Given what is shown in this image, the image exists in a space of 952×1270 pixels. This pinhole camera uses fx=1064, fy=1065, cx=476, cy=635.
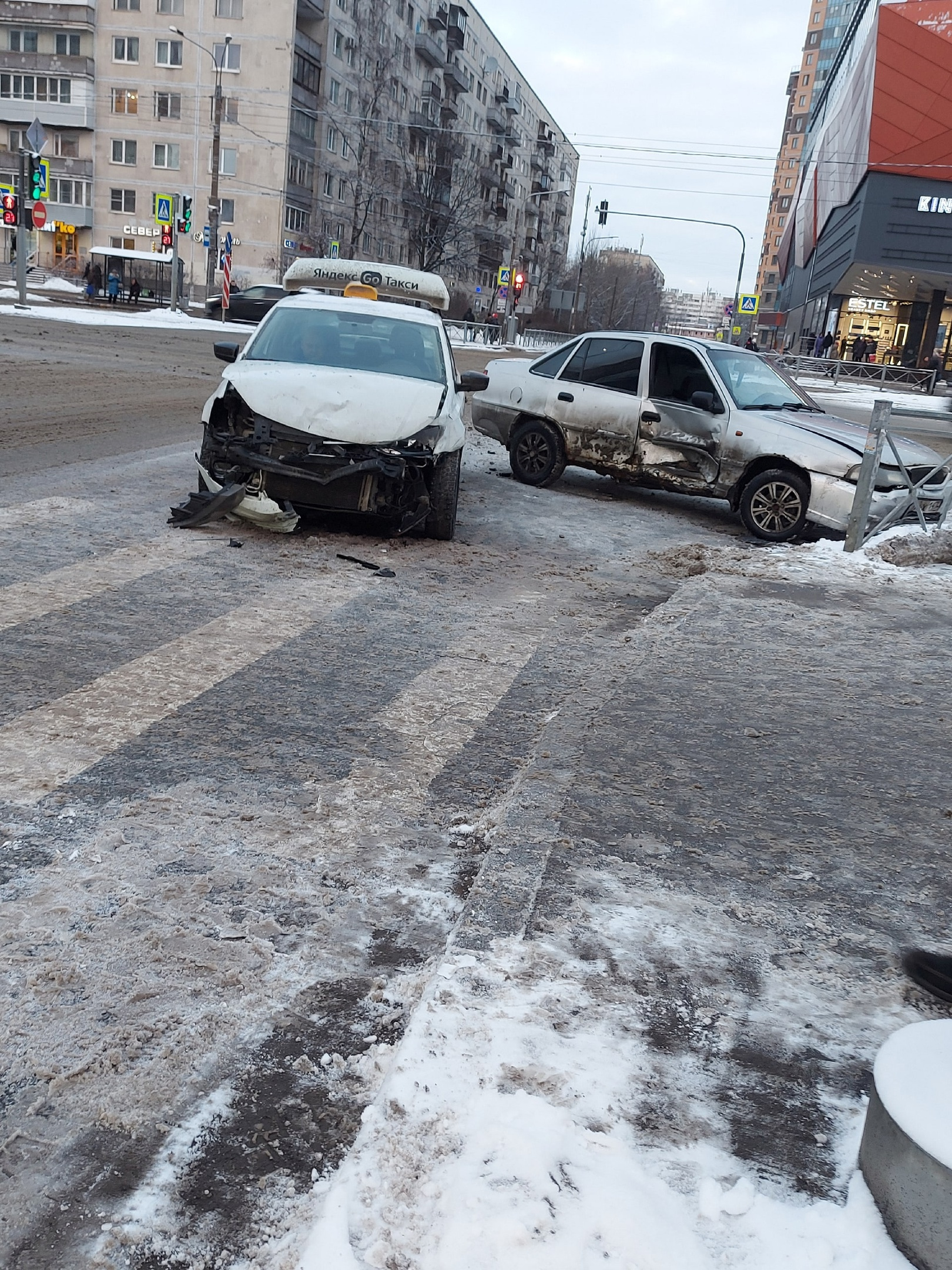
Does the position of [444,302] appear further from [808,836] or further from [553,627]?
[808,836]

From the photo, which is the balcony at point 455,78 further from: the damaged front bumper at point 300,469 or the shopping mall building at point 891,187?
the damaged front bumper at point 300,469

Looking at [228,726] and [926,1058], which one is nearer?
[926,1058]

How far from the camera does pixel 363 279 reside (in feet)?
46.2

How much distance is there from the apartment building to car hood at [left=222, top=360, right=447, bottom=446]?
64360mm

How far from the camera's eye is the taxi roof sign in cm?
1400

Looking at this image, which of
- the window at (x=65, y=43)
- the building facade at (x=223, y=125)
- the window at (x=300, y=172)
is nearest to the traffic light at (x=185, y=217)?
the building facade at (x=223, y=125)

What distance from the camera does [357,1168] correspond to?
1962 millimetres

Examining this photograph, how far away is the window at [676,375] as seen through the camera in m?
10.2

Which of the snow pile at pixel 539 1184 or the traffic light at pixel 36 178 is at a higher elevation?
the traffic light at pixel 36 178

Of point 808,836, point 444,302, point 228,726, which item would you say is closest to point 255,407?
point 228,726

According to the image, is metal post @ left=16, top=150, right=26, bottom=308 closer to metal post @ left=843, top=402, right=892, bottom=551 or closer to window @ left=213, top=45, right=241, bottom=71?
metal post @ left=843, top=402, right=892, bottom=551

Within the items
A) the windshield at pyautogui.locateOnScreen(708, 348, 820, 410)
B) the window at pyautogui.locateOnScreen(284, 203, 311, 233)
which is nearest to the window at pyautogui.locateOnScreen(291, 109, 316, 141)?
the window at pyautogui.locateOnScreen(284, 203, 311, 233)

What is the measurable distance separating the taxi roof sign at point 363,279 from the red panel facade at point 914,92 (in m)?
40.3

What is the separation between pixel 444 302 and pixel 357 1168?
14.0 meters
